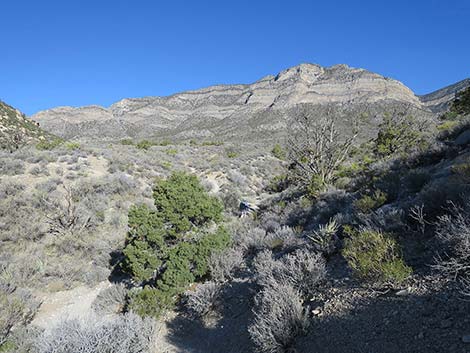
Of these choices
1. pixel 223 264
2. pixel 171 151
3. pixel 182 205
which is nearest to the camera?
pixel 223 264

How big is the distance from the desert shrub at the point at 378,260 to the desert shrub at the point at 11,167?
18.7m

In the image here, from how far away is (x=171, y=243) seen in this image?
32.3 feet

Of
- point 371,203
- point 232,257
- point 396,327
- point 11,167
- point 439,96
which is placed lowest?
point 396,327

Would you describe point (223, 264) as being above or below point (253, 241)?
below

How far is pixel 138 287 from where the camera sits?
9.18 metres

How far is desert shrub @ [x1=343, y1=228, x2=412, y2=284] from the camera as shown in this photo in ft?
15.9

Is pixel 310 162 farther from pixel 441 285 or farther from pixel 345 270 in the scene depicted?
pixel 441 285

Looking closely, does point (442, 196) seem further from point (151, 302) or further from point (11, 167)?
point (11, 167)

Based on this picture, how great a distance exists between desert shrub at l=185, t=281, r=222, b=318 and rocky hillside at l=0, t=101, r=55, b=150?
34466mm

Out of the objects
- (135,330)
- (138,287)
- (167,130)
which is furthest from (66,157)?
(167,130)

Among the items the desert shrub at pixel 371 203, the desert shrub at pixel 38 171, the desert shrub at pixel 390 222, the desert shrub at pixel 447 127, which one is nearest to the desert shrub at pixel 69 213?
the desert shrub at pixel 38 171

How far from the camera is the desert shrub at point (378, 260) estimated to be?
15.9 feet

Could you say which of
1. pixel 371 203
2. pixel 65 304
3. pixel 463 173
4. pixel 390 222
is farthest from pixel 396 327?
pixel 65 304

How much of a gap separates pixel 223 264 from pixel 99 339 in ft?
13.3
